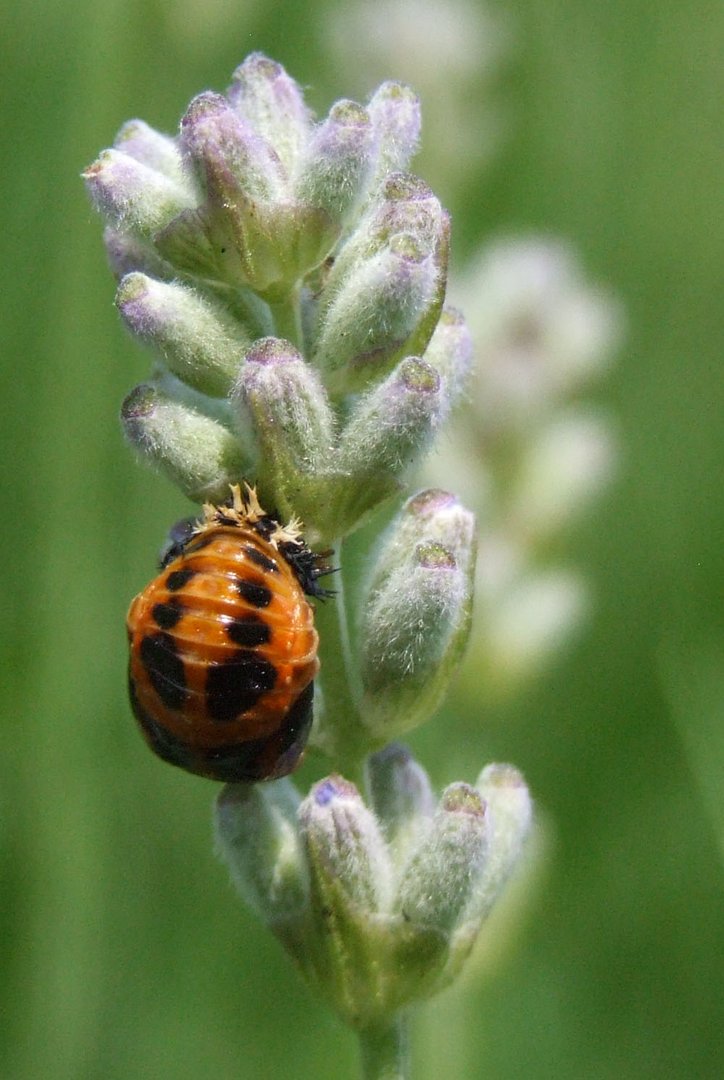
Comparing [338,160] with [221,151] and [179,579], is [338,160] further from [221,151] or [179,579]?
[179,579]

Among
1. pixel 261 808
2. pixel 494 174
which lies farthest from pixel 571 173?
pixel 261 808

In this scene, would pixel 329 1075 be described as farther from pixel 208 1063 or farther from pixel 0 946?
pixel 0 946

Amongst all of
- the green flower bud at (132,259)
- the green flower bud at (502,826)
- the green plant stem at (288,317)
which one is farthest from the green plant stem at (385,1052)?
the green flower bud at (132,259)

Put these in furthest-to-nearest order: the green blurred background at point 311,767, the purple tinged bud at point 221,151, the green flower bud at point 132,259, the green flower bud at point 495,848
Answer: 1. the green blurred background at point 311,767
2. the green flower bud at point 132,259
3. the green flower bud at point 495,848
4. the purple tinged bud at point 221,151

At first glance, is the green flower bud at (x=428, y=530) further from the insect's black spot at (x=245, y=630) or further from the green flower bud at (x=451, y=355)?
the insect's black spot at (x=245, y=630)

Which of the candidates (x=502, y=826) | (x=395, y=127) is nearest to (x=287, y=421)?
(x=395, y=127)

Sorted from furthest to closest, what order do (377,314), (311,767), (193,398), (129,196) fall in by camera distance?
(311,767) → (193,398) → (129,196) → (377,314)
